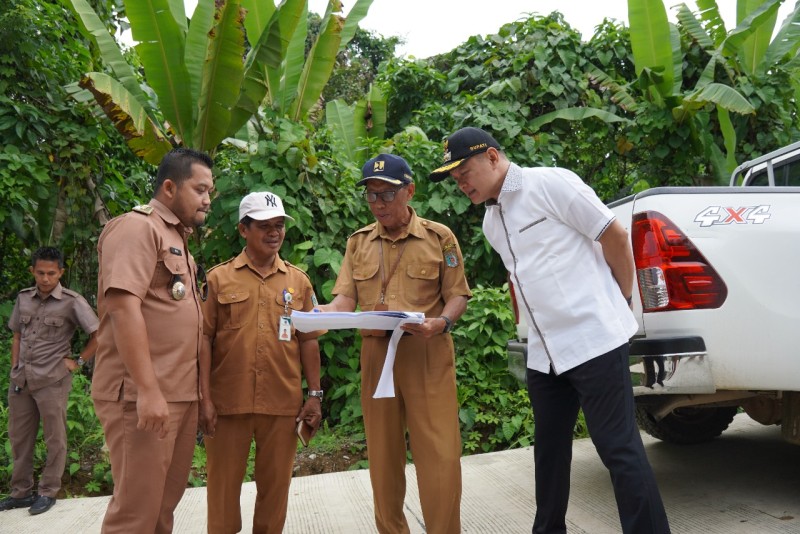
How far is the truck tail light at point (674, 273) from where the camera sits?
284 centimetres

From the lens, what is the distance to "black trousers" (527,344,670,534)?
2.38 metres

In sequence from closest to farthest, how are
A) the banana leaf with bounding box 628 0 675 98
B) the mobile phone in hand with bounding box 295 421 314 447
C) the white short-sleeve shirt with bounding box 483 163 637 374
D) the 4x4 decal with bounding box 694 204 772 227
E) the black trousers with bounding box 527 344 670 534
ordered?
the black trousers with bounding box 527 344 670 534 → the white short-sleeve shirt with bounding box 483 163 637 374 → the 4x4 decal with bounding box 694 204 772 227 → the mobile phone in hand with bounding box 295 421 314 447 → the banana leaf with bounding box 628 0 675 98

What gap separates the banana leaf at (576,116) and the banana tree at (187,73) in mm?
3727

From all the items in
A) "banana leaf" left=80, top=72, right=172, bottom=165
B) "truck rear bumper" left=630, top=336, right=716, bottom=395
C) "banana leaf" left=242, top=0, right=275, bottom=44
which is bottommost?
"truck rear bumper" left=630, top=336, right=716, bottom=395

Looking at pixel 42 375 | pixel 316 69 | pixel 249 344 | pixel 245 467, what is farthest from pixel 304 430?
pixel 316 69

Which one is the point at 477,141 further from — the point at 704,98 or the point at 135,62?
the point at 135,62

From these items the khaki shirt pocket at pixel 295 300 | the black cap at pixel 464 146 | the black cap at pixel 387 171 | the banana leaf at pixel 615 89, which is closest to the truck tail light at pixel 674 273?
the black cap at pixel 464 146

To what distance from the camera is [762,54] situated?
8961 millimetres

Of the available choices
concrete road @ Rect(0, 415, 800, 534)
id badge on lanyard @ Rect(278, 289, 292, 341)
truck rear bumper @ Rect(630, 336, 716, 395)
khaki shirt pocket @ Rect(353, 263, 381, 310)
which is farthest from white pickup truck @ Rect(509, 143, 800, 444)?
id badge on lanyard @ Rect(278, 289, 292, 341)

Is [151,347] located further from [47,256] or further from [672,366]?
[47,256]

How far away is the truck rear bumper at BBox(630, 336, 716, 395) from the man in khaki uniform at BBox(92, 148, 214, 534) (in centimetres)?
189

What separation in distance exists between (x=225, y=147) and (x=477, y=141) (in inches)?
217

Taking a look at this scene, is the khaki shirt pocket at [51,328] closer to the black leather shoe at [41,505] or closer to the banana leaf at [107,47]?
the black leather shoe at [41,505]

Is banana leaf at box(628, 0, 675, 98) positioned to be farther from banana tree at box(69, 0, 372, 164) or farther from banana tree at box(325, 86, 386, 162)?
banana tree at box(69, 0, 372, 164)
